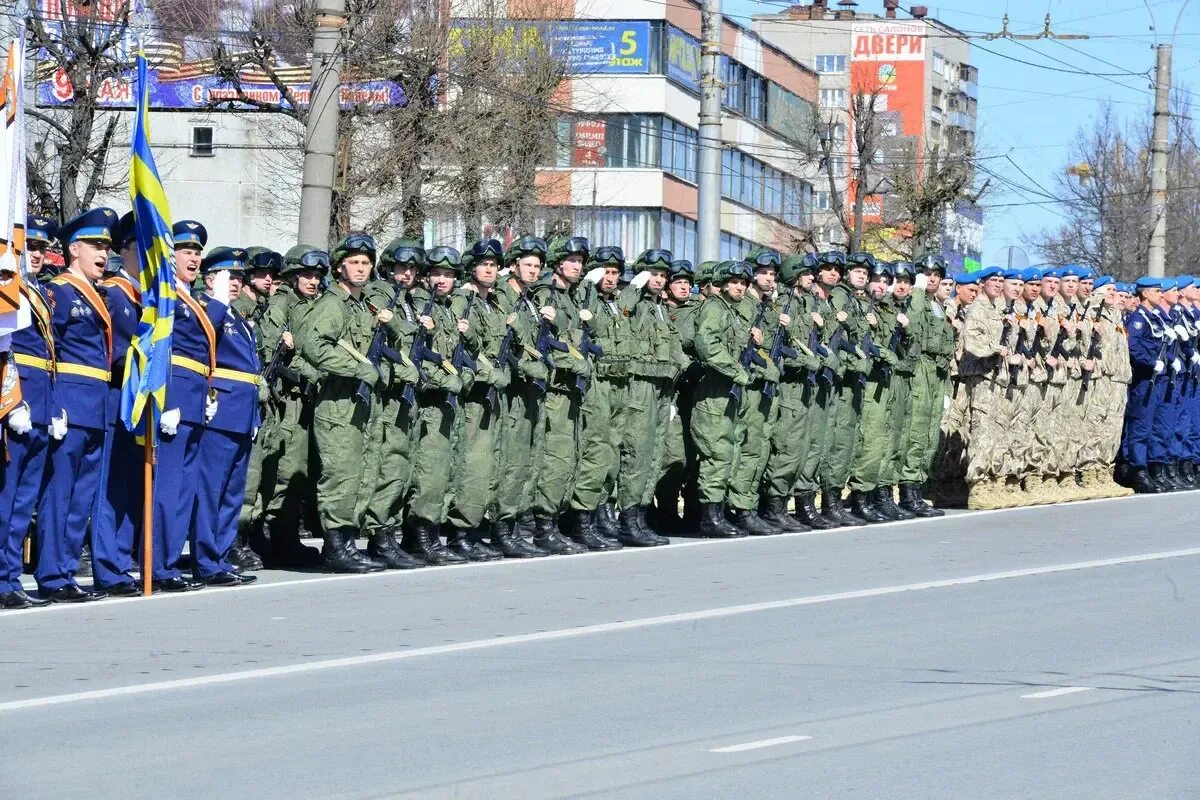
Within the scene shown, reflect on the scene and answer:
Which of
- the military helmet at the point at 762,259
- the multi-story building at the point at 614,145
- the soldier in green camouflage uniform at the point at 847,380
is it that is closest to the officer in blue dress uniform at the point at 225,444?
the military helmet at the point at 762,259

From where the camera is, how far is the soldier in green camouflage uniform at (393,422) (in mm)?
13414

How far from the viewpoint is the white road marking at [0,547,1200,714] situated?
8719 millimetres

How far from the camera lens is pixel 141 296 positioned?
39.4 ft

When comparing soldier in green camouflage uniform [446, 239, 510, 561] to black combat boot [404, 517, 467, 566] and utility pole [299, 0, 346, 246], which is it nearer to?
black combat boot [404, 517, 467, 566]

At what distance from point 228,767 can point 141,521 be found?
17.4 feet

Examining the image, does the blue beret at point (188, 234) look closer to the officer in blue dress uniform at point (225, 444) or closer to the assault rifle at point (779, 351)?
the officer in blue dress uniform at point (225, 444)

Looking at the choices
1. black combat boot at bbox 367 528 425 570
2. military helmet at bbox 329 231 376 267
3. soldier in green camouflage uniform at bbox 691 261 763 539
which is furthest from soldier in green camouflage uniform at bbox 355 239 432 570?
soldier in green camouflage uniform at bbox 691 261 763 539

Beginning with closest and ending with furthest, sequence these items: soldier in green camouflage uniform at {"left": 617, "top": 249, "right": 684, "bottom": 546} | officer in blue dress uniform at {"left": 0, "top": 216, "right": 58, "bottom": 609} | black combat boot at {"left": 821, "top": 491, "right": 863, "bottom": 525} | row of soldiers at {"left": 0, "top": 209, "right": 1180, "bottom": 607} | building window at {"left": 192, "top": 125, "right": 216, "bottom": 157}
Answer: officer in blue dress uniform at {"left": 0, "top": 216, "right": 58, "bottom": 609} < row of soldiers at {"left": 0, "top": 209, "right": 1180, "bottom": 607} < soldier in green camouflage uniform at {"left": 617, "top": 249, "right": 684, "bottom": 546} < black combat boot at {"left": 821, "top": 491, "right": 863, "bottom": 525} < building window at {"left": 192, "top": 125, "right": 216, "bottom": 157}

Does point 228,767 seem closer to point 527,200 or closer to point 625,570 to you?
point 625,570

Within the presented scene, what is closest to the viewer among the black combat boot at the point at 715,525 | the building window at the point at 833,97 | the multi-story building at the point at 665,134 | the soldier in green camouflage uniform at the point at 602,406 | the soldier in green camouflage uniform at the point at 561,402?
the soldier in green camouflage uniform at the point at 561,402

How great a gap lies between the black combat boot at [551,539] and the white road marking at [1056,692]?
6.33 meters

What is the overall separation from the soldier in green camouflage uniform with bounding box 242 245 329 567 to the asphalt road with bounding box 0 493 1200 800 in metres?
0.85

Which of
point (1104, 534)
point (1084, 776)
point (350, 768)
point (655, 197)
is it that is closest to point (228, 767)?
point (350, 768)

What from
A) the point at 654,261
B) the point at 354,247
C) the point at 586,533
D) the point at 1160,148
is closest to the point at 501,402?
the point at 586,533
